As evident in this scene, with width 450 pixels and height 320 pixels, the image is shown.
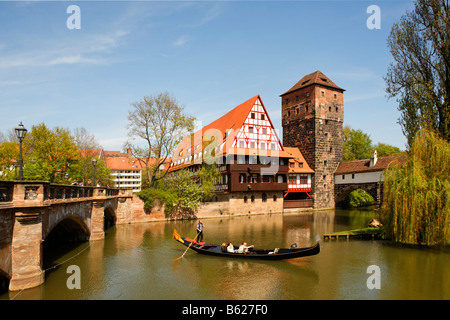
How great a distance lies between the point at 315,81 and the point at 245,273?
3721cm

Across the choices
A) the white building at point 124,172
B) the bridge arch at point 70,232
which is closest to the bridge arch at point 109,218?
the bridge arch at point 70,232

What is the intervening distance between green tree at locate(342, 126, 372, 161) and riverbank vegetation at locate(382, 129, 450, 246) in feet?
144

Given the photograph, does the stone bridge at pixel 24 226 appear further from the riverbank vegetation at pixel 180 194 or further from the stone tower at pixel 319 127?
the stone tower at pixel 319 127

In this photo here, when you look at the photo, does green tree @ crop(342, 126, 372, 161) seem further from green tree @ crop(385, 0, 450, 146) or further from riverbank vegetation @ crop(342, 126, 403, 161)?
green tree @ crop(385, 0, 450, 146)

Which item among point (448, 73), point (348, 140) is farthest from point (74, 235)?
point (348, 140)

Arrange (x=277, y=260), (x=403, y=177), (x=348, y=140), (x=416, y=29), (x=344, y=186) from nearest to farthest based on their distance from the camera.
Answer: (x=277, y=260), (x=403, y=177), (x=416, y=29), (x=344, y=186), (x=348, y=140)

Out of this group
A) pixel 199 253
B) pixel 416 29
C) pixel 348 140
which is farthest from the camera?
pixel 348 140

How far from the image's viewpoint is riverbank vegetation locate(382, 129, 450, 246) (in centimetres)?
1741

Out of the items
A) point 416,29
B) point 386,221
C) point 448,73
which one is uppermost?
point 416,29

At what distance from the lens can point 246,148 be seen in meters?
37.6

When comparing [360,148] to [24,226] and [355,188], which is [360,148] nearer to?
[355,188]

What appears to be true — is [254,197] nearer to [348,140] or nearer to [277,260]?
[277,260]

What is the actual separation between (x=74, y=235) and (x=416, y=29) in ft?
90.3

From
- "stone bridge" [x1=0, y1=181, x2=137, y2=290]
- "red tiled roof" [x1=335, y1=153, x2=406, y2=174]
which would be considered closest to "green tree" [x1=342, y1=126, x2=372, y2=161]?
A: "red tiled roof" [x1=335, y1=153, x2=406, y2=174]
